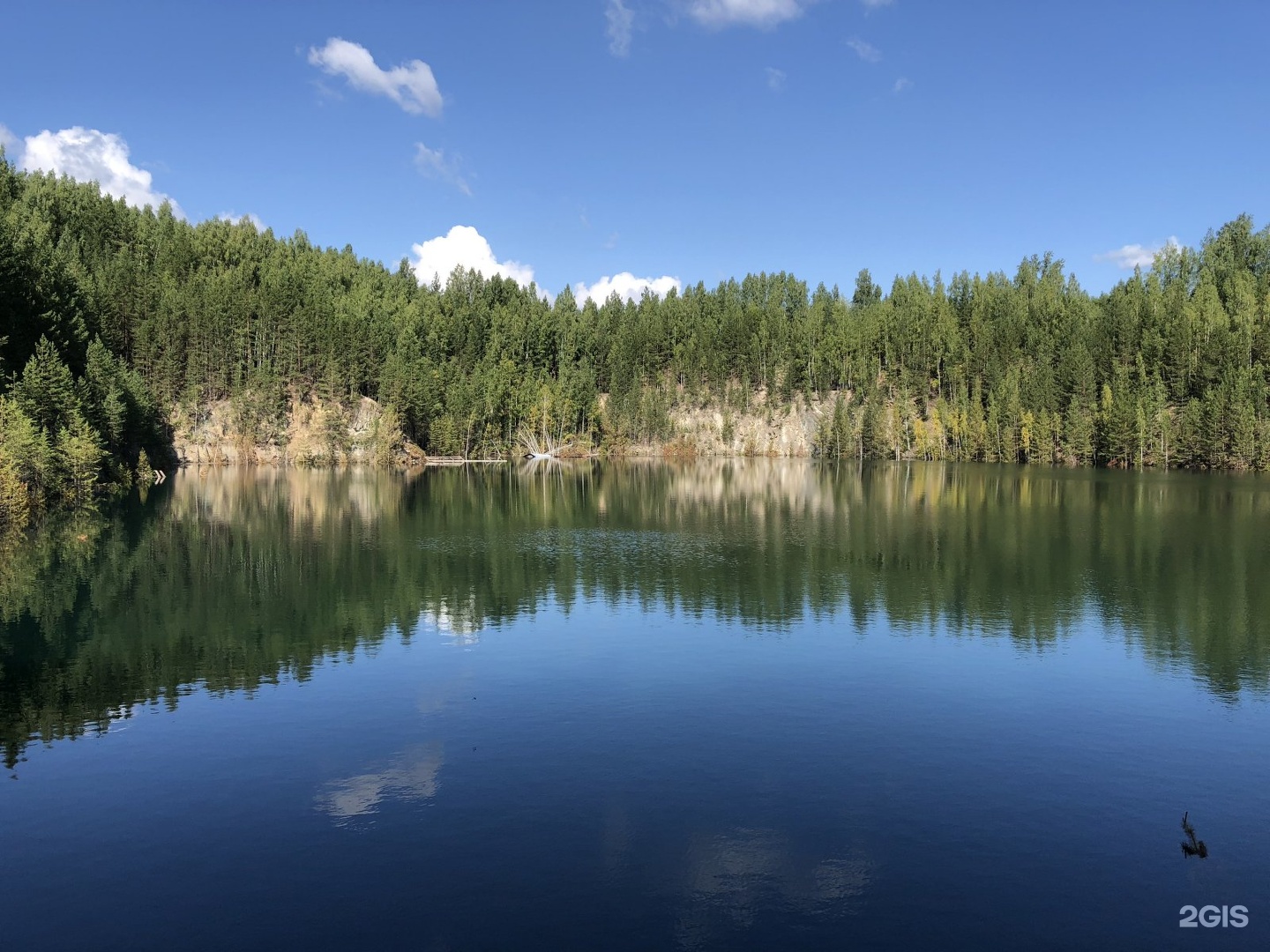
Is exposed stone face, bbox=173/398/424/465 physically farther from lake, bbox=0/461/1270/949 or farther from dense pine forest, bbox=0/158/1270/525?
lake, bbox=0/461/1270/949

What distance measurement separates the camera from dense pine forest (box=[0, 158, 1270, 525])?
134 metres

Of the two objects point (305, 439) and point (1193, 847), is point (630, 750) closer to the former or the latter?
point (1193, 847)

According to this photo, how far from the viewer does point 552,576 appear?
47.1 metres

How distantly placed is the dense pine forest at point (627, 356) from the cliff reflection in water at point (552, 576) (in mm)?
48837

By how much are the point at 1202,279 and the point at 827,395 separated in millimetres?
76842

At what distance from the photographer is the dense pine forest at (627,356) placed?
440 feet

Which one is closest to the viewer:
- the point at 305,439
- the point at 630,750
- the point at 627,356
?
the point at 630,750

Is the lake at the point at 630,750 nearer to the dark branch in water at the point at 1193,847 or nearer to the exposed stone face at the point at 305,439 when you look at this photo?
the dark branch in water at the point at 1193,847

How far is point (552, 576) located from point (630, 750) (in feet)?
83.9

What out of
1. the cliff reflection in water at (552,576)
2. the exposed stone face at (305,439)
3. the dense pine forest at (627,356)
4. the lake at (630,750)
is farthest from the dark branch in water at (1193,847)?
the exposed stone face at (305,439)

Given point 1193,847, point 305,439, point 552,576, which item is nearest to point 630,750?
point 1193,847

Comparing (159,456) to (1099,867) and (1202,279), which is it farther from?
(1202,279)

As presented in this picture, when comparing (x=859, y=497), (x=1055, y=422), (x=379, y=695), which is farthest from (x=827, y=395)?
(x=379, y=695)

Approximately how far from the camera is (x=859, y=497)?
91750mm
